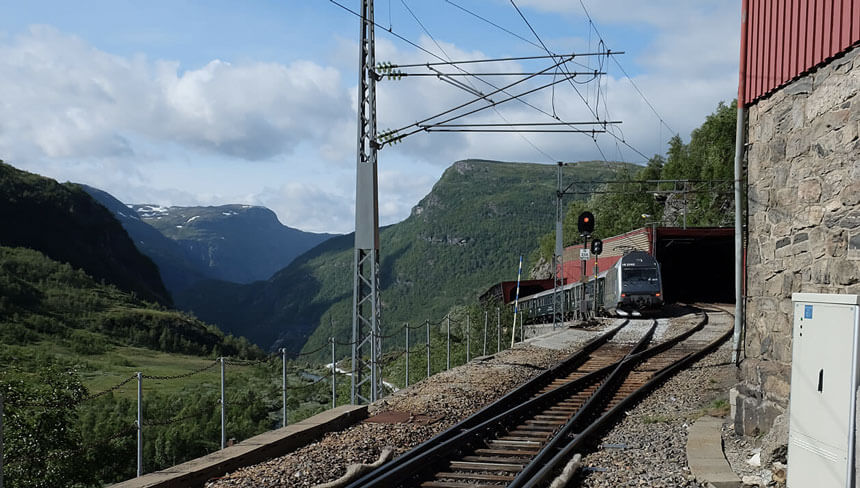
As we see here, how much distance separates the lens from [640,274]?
33094 millimetres

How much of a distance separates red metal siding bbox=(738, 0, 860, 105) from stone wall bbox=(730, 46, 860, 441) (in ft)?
0.52

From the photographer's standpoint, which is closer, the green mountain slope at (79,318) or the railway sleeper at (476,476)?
the railway sleeper at (476,476)

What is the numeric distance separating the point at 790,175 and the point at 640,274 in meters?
25.1

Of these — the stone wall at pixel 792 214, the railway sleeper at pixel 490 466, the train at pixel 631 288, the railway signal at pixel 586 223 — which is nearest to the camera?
the stone wall at pixel 792 214

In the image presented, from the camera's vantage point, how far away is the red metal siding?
24.8 feet

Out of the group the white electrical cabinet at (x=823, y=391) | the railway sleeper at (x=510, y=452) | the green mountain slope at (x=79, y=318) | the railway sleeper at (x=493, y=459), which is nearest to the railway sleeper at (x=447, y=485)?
the railway sleeper at (x=493, y=459)

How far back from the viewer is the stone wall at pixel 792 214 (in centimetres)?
743

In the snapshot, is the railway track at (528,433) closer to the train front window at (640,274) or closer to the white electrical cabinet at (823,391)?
the white electrical cabinet at (823,391)

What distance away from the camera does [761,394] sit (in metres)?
8.98

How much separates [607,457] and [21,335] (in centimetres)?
9242

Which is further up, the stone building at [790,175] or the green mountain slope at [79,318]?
the stone building at [790,175]

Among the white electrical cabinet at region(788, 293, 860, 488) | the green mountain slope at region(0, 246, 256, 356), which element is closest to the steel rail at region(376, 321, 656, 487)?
the white electrical cabinet at region(788, 293, 860, 488)

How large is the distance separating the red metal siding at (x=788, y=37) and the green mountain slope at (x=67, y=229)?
14280 cm

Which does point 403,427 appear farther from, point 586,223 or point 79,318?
point 79,318
